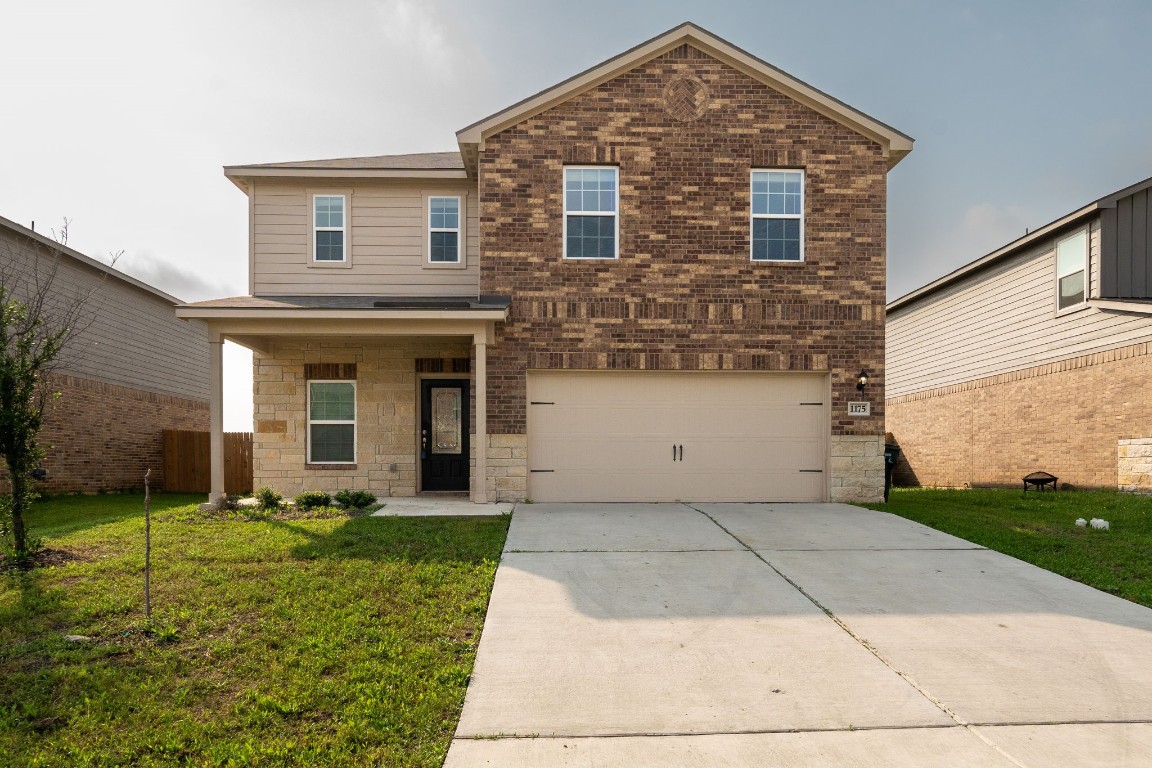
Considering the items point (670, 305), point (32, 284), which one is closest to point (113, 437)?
point (32, 284)

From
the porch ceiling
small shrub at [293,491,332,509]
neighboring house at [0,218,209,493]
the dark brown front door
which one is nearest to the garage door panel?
the porch ceiling

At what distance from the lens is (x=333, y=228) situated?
13.6 m

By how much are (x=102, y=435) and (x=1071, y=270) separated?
75.3 feet

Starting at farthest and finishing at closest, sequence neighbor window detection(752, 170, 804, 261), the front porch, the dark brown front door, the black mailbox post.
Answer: the dark brown front door → the front porch → the black mailbox post → neighbor window detection(752, 170, 804, 261)

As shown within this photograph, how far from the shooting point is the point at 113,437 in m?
17.9

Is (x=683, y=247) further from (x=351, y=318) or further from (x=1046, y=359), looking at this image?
(x=1046, y=359)

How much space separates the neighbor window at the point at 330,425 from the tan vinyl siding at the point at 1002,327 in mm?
15270

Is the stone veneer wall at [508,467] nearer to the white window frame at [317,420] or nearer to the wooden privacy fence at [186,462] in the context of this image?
the white window frame at [317,420]

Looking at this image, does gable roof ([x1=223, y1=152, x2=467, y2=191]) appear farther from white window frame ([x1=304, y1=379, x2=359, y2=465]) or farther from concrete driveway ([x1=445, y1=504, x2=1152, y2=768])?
concrete driveway ([x1=445, y1=504, x2=1152, y2=768])

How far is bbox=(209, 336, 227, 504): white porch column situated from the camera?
38.1ft

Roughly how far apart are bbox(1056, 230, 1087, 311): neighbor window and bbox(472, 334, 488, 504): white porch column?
1292cm

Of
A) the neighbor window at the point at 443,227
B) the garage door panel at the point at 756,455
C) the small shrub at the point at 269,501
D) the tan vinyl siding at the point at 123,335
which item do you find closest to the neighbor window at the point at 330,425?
the small shrub at the point at 269,501

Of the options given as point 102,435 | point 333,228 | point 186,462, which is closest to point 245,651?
point 333,228

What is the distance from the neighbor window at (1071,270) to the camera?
15383mm
